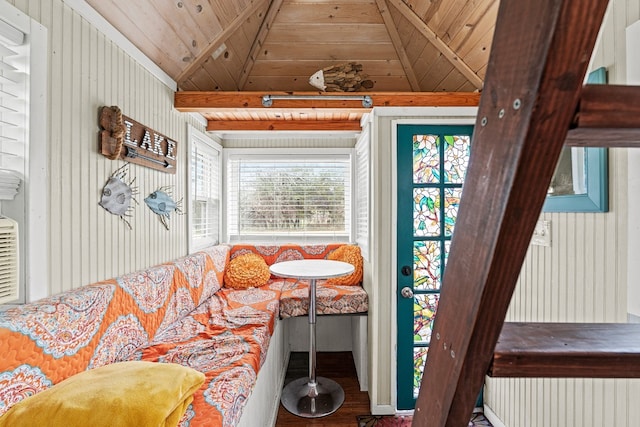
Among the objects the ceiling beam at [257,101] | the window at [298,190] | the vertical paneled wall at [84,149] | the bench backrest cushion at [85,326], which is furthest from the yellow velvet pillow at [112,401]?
the window at [298,190]

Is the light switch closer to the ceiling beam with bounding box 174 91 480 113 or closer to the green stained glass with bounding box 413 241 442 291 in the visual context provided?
the green stained glass with bounding box 413 241 442 291

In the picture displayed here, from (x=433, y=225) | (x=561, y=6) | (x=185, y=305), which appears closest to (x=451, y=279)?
(x=561, y=6)

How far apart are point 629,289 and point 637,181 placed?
1.28 feet

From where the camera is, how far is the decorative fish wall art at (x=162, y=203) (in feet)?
7.06

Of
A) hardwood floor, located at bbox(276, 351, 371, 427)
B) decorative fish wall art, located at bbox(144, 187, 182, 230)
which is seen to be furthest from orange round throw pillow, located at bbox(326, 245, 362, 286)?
decorative fish wall art, located at bbox(144, 187, 182, 230)

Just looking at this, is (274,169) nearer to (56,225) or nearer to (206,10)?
(206,10)

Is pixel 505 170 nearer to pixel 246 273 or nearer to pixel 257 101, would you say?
pixel 257 101

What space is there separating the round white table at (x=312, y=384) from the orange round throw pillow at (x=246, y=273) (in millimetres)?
579

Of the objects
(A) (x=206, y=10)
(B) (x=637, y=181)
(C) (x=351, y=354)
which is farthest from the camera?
(C) (x=351, y=354)

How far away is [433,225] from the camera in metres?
2.39

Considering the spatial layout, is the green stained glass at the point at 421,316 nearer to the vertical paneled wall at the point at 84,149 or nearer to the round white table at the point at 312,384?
the round white table at the point at 312,384

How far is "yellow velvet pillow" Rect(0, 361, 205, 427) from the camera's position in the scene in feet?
3.01

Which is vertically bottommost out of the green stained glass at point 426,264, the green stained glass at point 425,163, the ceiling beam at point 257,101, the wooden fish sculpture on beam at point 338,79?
the green stained glass at point 426,264

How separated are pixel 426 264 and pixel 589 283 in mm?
1064
